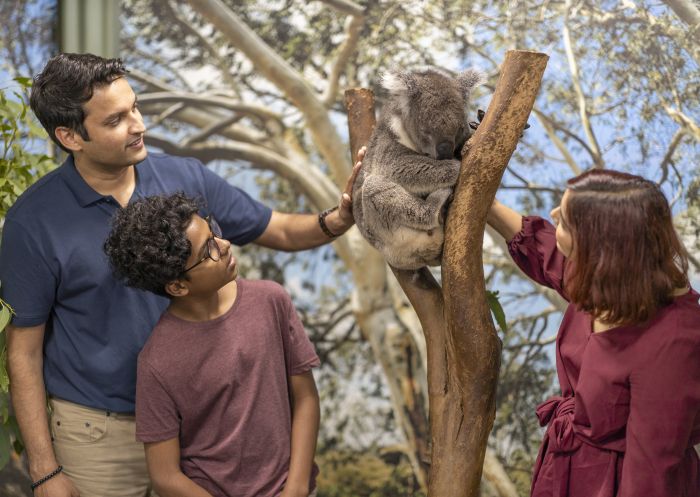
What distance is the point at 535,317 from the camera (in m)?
3.17

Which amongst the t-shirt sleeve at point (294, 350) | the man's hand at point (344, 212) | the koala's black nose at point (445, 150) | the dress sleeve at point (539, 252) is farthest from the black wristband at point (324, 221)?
the dress sleeve at point (539, 252)

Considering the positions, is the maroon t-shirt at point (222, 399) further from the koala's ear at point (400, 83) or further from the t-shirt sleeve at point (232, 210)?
the koala's ear at point (400, 83)

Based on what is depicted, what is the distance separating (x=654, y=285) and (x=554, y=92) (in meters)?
1.83

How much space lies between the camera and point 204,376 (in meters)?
1.78

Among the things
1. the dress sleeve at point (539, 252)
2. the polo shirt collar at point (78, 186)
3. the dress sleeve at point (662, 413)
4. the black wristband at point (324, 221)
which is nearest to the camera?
the dress sleeve at point (662, 413)

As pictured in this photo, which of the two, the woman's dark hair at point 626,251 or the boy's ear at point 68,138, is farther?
the boy's ear at point 68,138

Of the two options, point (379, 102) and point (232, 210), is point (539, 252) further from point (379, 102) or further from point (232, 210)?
point (379, 102)

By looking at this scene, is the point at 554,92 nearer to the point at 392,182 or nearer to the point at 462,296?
the point at 392,182

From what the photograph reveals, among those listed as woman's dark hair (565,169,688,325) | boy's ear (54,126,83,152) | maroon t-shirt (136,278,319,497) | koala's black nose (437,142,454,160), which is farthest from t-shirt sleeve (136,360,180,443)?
woman's dark hair (565,169,688,325)

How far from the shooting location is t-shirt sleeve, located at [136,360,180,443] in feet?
5.80

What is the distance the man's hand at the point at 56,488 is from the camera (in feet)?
6.33

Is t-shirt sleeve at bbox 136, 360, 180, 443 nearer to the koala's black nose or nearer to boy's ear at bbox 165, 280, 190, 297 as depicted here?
boy's ear at bbox 165, 280, 190, 297

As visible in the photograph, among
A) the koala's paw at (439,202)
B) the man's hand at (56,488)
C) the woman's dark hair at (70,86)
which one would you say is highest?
the woman's dark hair at (70,86)

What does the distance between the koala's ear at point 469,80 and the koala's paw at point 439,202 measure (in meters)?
0.29
